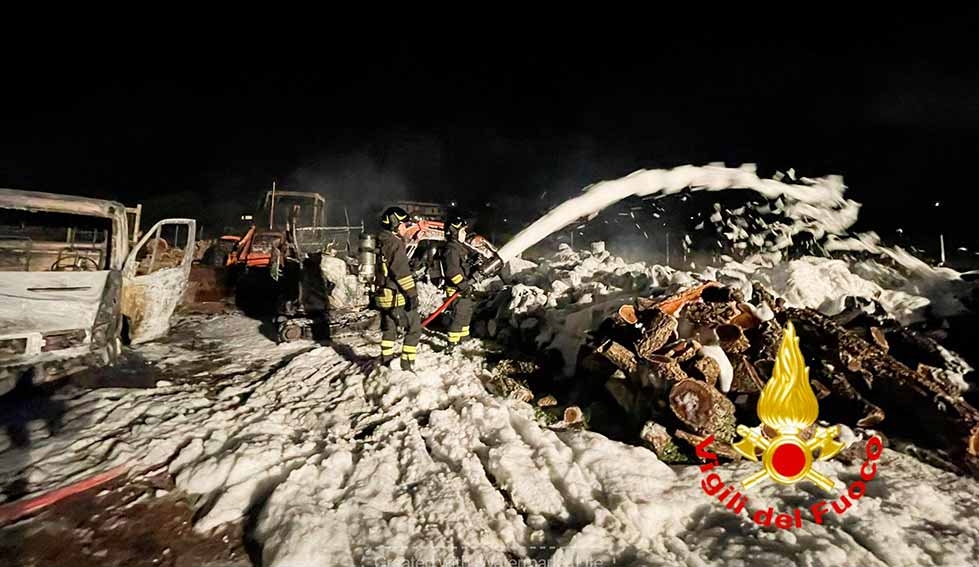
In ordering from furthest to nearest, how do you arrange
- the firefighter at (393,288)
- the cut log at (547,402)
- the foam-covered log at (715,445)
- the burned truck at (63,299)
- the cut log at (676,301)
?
the firefighter at (393,288) → the cut log at (676,301) → the cut log at (547,402) → the burned truck at (63,299) → the foam-covered log at (715,445)

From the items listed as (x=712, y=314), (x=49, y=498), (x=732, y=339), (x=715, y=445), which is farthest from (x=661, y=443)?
(x=49, y=498)

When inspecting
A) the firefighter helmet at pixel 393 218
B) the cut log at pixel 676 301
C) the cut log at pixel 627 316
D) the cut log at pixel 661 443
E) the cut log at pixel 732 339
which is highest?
the firefighter helmet at pixel 393 218

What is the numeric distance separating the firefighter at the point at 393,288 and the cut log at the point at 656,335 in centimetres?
255

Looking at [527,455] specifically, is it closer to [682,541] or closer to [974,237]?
[682,541]

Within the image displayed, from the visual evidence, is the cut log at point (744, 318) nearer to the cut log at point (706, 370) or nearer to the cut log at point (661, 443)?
the cut log at point (706, 370)

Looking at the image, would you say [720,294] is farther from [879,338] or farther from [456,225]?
[456,225]

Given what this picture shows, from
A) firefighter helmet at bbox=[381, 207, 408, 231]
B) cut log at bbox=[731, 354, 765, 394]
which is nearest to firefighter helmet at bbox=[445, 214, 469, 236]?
firefighter helmet at bbox=[381, 207, 408, 231]

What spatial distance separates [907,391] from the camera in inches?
124

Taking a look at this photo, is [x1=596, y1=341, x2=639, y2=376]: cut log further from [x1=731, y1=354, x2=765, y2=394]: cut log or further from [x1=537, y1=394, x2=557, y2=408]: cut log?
[x1=731, y1=354, x2=765, y2=394]: cut log

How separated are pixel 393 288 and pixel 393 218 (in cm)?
89

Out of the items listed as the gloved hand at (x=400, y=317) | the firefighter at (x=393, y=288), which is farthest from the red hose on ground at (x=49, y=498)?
the gloved hand at (x=400, y=317)

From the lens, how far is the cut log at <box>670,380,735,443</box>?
10.3ft

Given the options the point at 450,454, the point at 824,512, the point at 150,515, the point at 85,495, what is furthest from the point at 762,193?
the point at 85,495

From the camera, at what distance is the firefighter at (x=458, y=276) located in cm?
553
